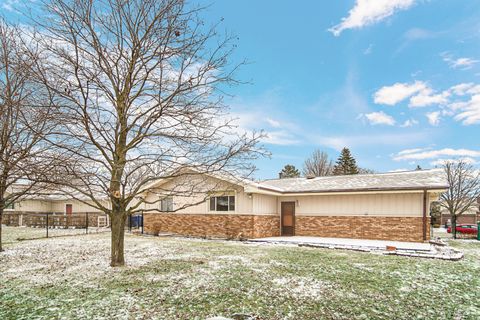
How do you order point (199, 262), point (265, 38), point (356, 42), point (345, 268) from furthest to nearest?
1. point (356, 42)
2. point (265, 38)
3. point (199, 262)
4. point (345, 268)

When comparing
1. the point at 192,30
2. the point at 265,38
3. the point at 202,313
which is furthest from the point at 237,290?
the point at 265,38

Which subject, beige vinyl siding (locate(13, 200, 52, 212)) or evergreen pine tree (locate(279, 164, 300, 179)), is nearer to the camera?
beige vinyl siding (locate(13, 200, 52, 212))

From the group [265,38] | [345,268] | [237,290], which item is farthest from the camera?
[265,38]

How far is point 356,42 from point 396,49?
2501 millimetres

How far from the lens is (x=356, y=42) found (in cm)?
1467

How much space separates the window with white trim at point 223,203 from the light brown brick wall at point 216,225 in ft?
1.31

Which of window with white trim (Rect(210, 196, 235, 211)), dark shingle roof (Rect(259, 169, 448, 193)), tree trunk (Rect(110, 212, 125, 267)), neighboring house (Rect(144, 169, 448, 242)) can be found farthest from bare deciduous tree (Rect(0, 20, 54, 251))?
dark shingle roof (Rect(259, 169, 448, 193))

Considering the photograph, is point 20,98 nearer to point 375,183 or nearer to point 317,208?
point 317,208

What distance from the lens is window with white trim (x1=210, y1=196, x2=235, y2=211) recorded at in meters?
17.3

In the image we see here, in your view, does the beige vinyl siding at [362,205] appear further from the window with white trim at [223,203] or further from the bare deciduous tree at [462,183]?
the bare deciduous tree at [462,183]

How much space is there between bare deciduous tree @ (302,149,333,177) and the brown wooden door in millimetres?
26156

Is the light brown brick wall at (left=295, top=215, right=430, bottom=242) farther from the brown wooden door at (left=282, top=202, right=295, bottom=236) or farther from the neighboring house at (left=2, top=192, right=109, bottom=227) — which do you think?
the neighboring house at (left=2, top=192, right=109, bottom=227)

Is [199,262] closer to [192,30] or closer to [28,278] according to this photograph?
[28,278]

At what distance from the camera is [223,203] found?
17625 millimetres
